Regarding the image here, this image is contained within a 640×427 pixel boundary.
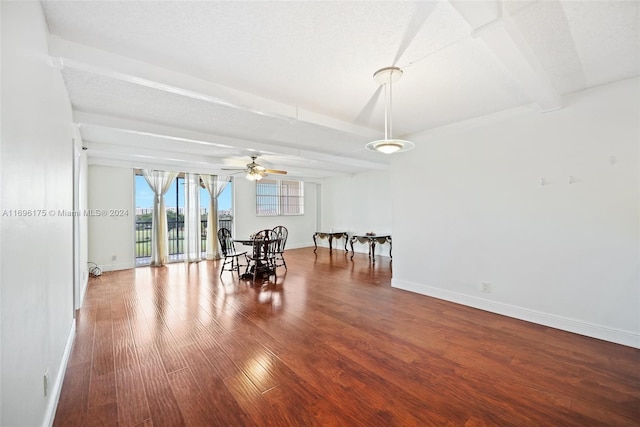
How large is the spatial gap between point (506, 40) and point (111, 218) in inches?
292

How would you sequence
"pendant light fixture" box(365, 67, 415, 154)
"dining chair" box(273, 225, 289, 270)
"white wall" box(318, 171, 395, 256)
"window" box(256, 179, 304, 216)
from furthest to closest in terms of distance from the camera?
"window" box(256, 179, 304, 216) < "white wall" box(318, 171, 395, 256) < "dining chair" box(273, 225, 289, 270) < "pendant light fixture" box(365, 67, 415, 154)

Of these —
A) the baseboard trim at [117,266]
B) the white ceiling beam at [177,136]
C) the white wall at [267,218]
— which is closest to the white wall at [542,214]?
the white ceiling beam at [177,136]

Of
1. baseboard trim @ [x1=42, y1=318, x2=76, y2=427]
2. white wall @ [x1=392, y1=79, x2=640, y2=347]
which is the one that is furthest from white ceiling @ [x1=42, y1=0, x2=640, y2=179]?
baseboard trim @ [x1=42, y1=318, x2=76, y2=427]

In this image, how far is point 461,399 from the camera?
1.90m

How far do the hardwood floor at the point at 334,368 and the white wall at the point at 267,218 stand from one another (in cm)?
436

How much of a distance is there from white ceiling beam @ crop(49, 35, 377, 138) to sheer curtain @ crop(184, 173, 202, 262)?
16.1 ft

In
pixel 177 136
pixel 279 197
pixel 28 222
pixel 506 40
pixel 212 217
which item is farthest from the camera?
pixel 279 197

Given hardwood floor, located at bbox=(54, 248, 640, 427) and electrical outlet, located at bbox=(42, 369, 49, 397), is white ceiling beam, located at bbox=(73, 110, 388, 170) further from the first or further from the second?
electrical outlet, located at bbox=(42, 369, 49, 397)

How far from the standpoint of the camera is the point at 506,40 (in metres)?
1.79

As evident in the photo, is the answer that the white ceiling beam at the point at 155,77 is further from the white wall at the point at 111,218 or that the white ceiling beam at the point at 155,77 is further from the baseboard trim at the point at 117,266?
the baseboard trim at the point at 117,266

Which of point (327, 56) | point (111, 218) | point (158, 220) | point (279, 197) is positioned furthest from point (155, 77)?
point (279, 197)

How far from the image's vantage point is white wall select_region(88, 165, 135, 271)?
19.2 feet

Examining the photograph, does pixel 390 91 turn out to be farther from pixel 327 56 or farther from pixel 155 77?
pixel 155 77

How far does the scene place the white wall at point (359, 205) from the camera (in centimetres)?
793
